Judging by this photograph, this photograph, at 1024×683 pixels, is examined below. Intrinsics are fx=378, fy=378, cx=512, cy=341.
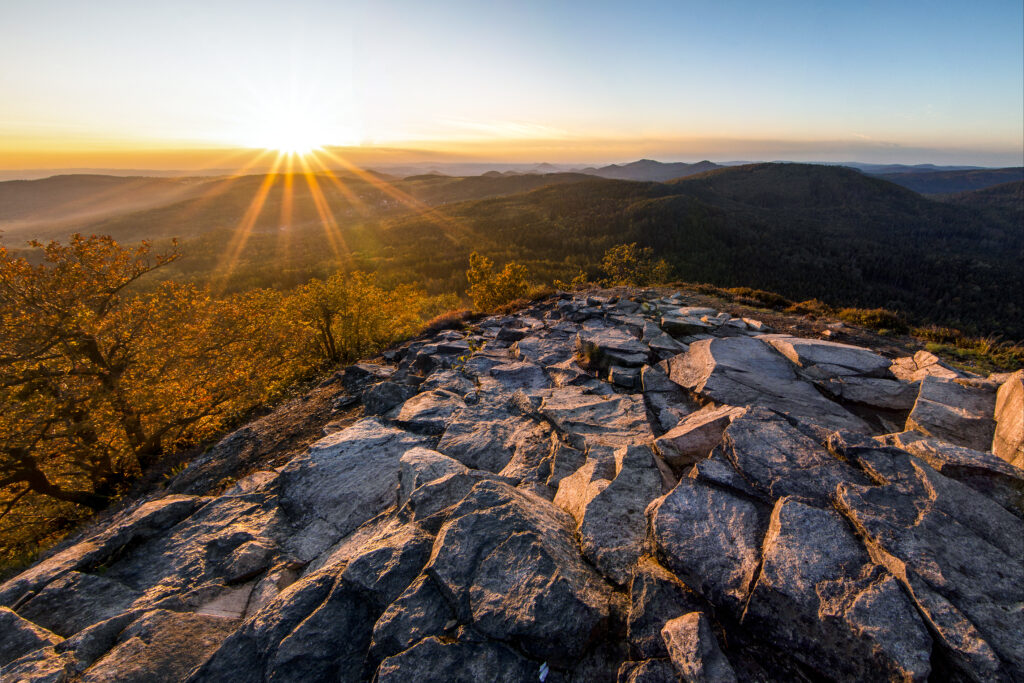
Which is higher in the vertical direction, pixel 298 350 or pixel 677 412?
pixel 677 412

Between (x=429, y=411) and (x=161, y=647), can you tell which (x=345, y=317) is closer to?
(x=429, y=411)

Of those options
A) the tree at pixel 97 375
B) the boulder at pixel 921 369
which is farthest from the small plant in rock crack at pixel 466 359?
the boulder at pixel 921 369

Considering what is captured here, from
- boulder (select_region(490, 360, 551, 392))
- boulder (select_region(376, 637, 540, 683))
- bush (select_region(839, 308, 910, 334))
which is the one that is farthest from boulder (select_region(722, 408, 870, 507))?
bush (select_region(839, 308, 910, 334))

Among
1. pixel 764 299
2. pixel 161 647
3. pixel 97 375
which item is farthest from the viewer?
pixel 764 299

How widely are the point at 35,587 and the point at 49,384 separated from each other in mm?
6276

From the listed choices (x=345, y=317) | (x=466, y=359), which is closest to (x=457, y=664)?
(x=466, y=359)

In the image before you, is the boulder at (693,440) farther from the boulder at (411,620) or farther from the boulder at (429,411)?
the boulder at (429,411)

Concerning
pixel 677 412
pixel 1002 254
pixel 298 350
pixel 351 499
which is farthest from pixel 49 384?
pixel 1002 254

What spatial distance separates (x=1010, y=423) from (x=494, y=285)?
16.0 meters

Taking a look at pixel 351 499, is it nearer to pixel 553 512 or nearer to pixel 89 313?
pixel 553 512

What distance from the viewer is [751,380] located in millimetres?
6336

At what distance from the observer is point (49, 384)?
7.90m

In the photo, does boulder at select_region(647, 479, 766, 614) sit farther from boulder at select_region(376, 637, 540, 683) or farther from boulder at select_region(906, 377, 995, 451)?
boulder at select_region(906, 377, 995, 451)

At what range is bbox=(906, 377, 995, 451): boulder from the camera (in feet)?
14.5
